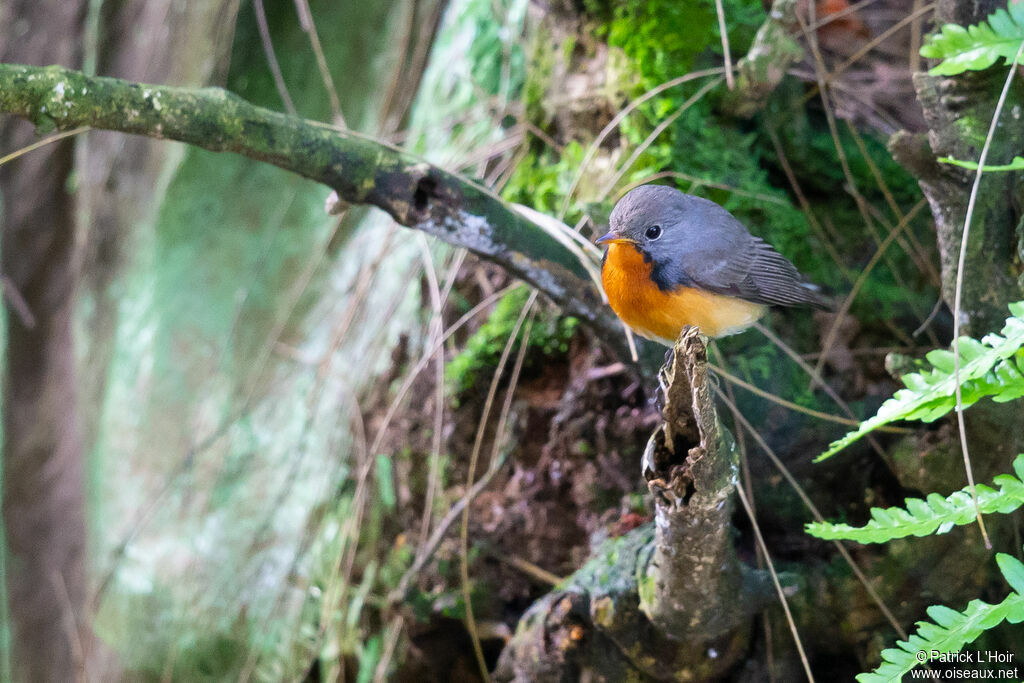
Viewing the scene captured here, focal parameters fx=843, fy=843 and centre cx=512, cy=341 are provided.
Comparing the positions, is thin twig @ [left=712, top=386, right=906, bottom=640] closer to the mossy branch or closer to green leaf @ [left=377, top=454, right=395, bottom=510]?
the mossy branch

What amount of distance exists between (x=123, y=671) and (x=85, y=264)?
2.10 m

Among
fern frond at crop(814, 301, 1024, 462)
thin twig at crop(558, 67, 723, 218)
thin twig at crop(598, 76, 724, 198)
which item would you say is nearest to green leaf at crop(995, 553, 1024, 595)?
fern frond at crop(814, 301, 1024, 462)

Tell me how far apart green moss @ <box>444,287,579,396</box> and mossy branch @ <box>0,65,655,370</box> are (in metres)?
0.51

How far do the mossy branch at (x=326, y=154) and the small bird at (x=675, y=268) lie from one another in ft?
0.59

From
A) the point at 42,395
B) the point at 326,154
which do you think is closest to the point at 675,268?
the point at 326,154

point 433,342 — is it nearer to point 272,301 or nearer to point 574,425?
point 574,425

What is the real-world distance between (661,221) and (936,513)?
98 cm

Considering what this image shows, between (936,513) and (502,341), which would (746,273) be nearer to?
(936,513)

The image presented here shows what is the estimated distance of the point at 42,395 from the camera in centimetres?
500

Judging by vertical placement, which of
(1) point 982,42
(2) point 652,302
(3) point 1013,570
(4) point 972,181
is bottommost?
(3) point 1013,570

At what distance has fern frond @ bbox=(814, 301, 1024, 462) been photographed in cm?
145

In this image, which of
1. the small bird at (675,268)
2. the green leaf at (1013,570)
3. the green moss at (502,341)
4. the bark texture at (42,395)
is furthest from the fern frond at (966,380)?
the bark texture at (42,395)

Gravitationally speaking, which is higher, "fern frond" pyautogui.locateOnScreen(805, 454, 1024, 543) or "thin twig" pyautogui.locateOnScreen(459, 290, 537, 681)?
"fern frond" pyautogui.locateOnScreen(805, 454, 1024, 543)

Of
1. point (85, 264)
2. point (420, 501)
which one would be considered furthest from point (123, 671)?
point (85, 264)
